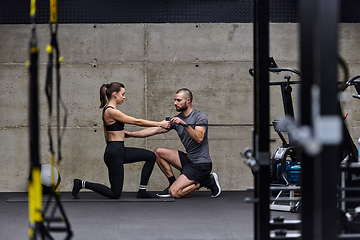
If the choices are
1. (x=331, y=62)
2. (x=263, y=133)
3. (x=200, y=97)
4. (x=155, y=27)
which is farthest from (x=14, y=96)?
(x=331, y=62)

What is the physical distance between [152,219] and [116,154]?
1191 mm

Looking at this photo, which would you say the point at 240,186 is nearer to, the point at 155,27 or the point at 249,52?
the point at 249,52

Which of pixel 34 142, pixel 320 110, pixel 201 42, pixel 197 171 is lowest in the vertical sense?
pixel 197 171

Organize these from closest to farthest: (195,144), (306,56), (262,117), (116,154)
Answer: (306,56), (262,117), (116,154), (195,144)

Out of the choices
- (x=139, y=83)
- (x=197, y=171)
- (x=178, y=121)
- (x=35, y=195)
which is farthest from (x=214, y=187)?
(x=35, y=195)

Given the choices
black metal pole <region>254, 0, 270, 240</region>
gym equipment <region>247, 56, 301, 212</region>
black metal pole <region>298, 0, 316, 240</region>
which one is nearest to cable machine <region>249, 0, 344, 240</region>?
black metal pole <region>298, 0, 316, 240</region>

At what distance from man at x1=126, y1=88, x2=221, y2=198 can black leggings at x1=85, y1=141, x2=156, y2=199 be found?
0.23 meters

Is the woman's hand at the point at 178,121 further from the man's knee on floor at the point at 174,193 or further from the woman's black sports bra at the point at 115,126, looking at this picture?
the man's knee on floor at the point at 174,193

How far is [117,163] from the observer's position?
15.4 ft

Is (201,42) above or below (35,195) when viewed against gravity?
above

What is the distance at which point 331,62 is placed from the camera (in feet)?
3.50

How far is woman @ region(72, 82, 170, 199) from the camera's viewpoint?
4691mm

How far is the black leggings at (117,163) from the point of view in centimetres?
Answer: 468

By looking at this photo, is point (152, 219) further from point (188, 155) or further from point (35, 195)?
point (35, 195)
